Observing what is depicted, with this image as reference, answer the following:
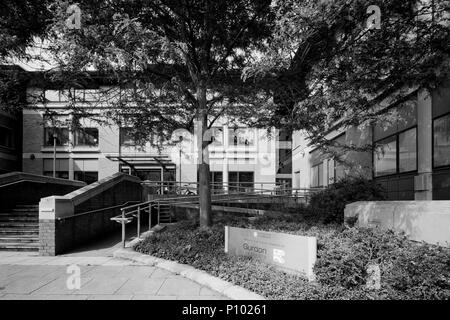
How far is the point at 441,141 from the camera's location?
1037 cm

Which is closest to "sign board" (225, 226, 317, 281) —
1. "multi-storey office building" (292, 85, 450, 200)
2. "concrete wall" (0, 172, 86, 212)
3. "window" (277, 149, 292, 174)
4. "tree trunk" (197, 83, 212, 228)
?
"tree trunk" (197, 83, 212, 228)

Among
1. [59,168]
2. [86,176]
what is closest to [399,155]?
[86,176]

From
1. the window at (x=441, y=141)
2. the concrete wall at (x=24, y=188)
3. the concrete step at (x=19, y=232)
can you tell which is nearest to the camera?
the window at (x=441, y=141)

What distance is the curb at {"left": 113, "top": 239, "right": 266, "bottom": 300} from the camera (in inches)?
198

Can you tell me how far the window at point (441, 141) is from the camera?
10.0m

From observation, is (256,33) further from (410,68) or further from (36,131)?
(36,131)

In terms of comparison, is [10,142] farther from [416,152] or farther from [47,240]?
[416,152]

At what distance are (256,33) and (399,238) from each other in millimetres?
5598

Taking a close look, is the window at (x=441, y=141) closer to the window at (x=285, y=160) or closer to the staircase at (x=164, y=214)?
the staircase at (x=164, y=214)

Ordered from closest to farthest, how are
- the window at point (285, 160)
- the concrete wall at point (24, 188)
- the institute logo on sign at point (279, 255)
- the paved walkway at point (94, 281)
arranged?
the paved walkway at point (94, 281)
the institute logo on sign at point (279, 255)
the concrete wall at point (24, 188)
the window at point (285, 160)

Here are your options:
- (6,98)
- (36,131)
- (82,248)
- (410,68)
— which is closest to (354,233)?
(410,68)

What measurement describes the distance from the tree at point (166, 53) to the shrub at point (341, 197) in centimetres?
344

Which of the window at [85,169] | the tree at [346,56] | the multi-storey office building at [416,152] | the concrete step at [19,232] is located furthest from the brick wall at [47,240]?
the window at [85,169]
